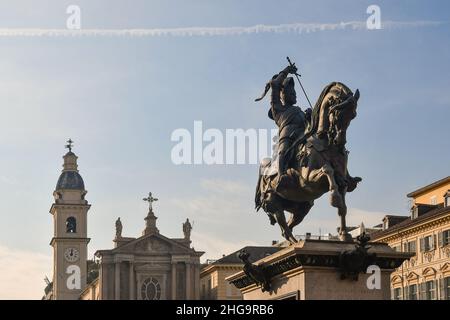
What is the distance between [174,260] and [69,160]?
22.7 meters

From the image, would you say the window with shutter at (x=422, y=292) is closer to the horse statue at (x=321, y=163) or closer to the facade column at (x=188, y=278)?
the horse statue at (x=321, y=163)

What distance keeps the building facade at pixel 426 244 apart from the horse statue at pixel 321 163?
53.4 metres

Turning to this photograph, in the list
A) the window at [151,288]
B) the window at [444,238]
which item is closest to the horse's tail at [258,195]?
the window at [444,238]

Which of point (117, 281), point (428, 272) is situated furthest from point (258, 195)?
point (117, 281)

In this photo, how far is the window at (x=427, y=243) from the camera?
80.9m

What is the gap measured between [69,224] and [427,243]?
92025 mm

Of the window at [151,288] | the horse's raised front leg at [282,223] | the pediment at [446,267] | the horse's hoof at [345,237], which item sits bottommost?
the horse's hoof at [345,237]

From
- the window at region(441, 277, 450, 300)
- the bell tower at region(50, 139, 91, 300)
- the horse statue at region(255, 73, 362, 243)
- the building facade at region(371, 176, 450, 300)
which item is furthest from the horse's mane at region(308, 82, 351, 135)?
the bell tower at region(50, 139, 91, 300)

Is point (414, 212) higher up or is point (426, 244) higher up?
point (414, 212)

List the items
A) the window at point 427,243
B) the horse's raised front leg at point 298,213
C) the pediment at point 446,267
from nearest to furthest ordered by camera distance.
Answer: the horse's raised front leg at point 298,213, the pediment at point 446,267, the window at point 427,243

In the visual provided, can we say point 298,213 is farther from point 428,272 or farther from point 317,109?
point 428,272

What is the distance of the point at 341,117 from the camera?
20.8 meters
